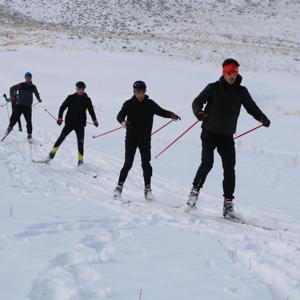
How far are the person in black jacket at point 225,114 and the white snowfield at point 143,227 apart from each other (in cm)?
69

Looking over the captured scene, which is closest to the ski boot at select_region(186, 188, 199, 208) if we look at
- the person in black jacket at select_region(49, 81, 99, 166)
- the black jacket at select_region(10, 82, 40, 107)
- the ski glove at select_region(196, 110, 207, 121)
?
the ski glove at select_region(196, 110, 207, 121)

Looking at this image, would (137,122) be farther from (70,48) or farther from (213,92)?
(70,48)

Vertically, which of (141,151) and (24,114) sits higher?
(141,151)

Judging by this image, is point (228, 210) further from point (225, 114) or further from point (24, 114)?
point (24, 114)

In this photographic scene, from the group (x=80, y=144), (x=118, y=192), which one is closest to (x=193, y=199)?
(x=118, y=192)

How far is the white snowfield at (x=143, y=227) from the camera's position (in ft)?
12.7

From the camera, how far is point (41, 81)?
25875mm

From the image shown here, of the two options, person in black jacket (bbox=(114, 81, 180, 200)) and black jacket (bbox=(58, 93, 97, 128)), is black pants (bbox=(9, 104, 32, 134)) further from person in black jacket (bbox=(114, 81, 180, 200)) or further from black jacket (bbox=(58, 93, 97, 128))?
person in black jacket (bbox=(114, 81, 180, 200))

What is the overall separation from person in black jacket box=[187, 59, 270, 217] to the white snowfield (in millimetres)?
688

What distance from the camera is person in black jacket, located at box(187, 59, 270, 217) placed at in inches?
251

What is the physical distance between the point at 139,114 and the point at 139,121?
11 cm

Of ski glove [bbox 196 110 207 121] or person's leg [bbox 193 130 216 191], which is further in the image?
person's leg [bbox 193 130 216 191]

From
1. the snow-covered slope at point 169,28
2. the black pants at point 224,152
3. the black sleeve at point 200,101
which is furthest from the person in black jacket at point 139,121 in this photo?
the snow-covered slope at point 169,28

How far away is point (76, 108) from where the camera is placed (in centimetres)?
1020
